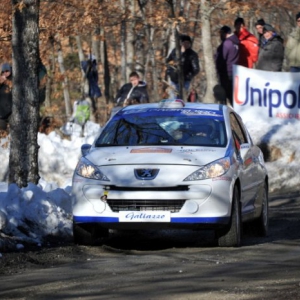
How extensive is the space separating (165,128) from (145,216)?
1.46 meters

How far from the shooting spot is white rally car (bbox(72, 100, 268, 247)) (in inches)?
435

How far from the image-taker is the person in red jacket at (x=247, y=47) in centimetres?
2334

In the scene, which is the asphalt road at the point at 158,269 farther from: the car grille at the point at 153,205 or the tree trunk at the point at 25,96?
the tree trunk at the point at 25,96

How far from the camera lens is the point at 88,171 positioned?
449 inches

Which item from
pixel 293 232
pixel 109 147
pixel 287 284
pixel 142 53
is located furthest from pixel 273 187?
pixel 142 53

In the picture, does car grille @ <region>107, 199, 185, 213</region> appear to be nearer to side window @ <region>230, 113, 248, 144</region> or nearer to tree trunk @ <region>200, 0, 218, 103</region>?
side window @ <region>230, 113, 248, 144</region>

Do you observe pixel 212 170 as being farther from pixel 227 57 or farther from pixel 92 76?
pixel 92 76

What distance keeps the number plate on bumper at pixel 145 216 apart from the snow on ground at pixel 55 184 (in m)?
1.19

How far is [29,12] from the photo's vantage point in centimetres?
1423

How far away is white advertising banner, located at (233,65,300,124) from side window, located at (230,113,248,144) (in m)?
A: 8.43

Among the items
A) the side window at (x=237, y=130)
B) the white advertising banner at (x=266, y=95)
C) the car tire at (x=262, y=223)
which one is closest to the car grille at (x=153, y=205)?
the side window at (x=237, y=130)

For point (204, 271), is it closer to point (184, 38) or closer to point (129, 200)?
point (129, 200)

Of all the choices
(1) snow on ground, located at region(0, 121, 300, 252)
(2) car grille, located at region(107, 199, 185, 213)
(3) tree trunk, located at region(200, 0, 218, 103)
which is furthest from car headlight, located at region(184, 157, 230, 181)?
(3) tree trunk, located at region(200, 0, 218, 103)

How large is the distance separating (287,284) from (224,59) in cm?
1502
